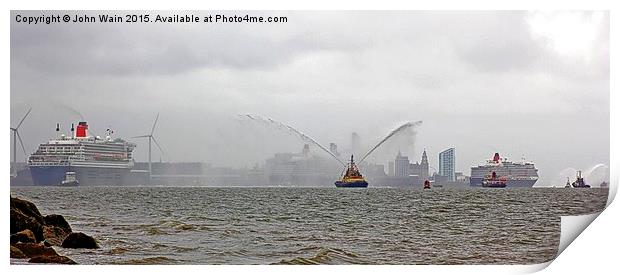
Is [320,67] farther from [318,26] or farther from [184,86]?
[184,86]

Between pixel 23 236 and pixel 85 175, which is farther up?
pixel 85 175

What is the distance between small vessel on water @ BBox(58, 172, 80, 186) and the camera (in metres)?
6.20

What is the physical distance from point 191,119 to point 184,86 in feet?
0.66

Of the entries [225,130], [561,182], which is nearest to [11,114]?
[225,130]

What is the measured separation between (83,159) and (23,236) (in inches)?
23.2

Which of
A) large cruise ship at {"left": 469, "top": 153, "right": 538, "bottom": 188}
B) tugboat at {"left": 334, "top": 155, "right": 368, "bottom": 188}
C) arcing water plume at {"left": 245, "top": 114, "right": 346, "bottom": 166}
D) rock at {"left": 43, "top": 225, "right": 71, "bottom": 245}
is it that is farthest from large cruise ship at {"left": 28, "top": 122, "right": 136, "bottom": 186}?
large cruise ship at {"left": 469, "top": 153, "right": 538, "bottom": 188}

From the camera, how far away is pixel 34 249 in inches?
239

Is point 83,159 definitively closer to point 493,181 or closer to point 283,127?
point 283,127

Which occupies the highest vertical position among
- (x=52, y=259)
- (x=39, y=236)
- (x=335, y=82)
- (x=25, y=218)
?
(x=335, y=82)

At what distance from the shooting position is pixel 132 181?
242 inches

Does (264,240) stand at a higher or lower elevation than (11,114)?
lower

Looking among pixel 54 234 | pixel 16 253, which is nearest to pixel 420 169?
pixel 54 234

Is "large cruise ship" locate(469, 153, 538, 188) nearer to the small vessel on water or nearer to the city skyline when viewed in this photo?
the city skyline
